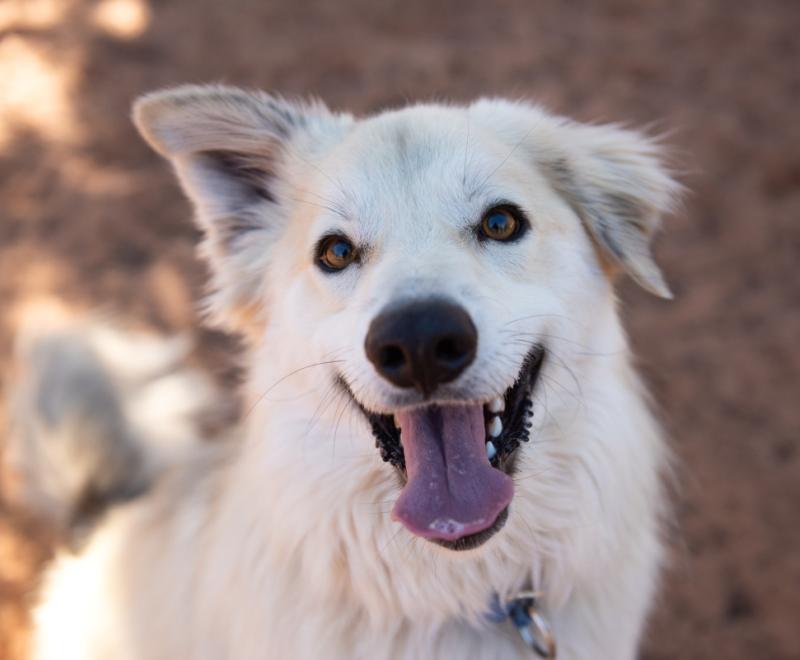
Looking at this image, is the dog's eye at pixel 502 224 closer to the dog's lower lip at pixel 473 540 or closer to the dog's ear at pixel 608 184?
the dog's ear at pixel 608 184

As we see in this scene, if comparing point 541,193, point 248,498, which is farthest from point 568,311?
point 248,498

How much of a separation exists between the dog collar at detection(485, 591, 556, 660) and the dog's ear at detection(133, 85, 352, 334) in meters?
1.03

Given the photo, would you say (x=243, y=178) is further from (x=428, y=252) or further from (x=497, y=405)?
(x=497, y=405)

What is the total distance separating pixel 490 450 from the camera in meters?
1.86

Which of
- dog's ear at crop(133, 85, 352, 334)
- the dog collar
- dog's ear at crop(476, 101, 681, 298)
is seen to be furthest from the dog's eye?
the dog collar

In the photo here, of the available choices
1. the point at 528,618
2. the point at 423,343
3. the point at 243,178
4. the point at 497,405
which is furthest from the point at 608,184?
the point at 528,618

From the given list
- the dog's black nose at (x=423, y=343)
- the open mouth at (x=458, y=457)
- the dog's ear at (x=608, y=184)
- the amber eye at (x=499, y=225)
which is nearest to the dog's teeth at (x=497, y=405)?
the open mouth at (x=458, y=457)

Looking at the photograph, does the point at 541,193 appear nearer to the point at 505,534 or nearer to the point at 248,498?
the point at 505,534

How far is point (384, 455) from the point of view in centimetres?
192

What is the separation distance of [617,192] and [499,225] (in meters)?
0.44

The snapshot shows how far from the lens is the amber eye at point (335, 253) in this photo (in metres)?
2.04

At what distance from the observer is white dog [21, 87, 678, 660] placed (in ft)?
6.00

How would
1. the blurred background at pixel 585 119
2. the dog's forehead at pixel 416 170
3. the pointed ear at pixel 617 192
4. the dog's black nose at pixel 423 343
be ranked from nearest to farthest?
the dog's black nose at pixel 423 343
the dog's forehead at pixel 416 170
the pointed ear at pixel 617 192
the blurred background at pixel 585 119

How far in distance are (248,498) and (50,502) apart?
1.01 m
